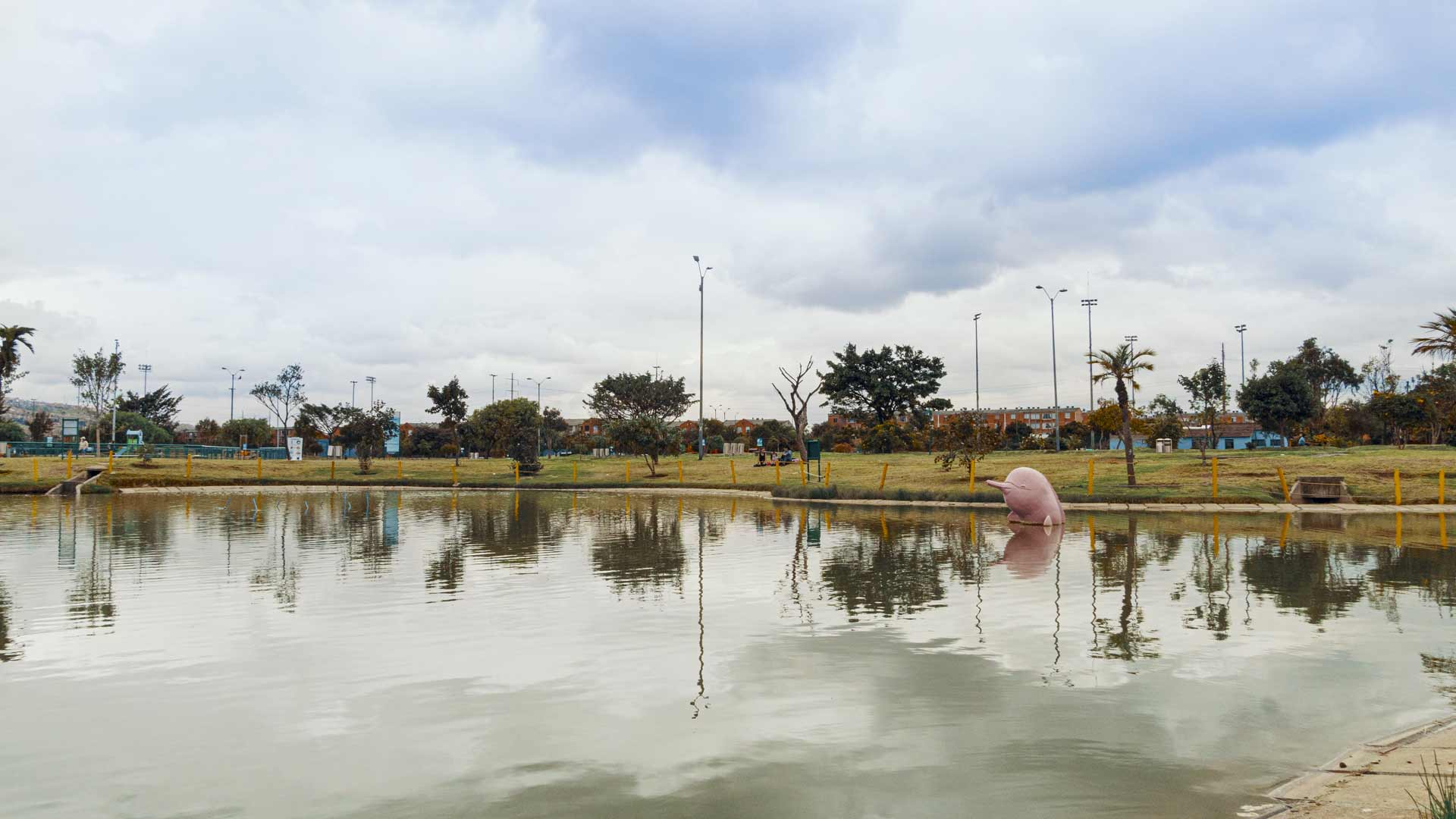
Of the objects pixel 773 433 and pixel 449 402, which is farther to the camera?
pixel 773 433

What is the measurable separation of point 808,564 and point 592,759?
10.7m

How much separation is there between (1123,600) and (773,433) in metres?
105

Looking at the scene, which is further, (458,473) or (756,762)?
(458,473)

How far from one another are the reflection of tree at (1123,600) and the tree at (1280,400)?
6247cm

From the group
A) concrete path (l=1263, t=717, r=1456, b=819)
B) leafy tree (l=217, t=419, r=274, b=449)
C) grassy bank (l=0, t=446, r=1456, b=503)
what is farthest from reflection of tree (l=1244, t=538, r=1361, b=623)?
leafy tree (l=217, t=419, r=274, b=449)

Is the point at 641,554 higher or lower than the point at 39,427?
lower

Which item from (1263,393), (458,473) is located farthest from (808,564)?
(1263,393)

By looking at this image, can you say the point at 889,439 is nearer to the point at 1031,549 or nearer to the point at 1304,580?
the point at 1031,549

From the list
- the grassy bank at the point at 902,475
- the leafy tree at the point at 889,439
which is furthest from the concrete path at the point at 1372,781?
the leafy tree at the point at 889,439

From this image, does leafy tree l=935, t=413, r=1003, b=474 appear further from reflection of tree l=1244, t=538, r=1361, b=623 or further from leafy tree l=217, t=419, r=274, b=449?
leafy tree l=217, t=419, r=274, b=449

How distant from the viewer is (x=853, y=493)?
117 feet

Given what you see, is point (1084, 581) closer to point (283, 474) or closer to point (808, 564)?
point (808, 564)

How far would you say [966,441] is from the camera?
41.1m

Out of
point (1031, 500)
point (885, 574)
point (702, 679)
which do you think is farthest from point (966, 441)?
point (702, 679)
